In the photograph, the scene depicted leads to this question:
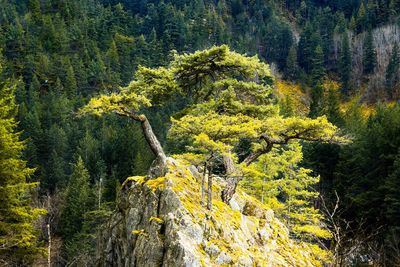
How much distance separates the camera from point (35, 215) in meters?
21.3

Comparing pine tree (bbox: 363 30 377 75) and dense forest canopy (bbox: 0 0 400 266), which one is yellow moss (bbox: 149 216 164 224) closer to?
dense forest canopy (bbox: 0 0 400 266)

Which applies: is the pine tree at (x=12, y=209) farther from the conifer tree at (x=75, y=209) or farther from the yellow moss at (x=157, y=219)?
the conifer tree at (x=75, y=209)

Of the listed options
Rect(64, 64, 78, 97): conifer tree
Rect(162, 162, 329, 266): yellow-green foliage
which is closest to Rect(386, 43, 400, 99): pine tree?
Rect(64, 64, 78, 97): conifer tree

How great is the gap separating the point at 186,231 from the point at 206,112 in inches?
232

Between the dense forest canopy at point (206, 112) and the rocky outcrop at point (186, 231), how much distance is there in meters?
1.28

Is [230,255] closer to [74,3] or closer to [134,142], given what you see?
[134,142]

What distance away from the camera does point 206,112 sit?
56.9ft

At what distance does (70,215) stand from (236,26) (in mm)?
95809

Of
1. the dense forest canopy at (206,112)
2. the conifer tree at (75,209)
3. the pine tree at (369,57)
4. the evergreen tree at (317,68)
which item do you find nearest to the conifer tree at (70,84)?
the dense forest canopy at (206,112)

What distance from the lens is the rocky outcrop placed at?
42.0 feet

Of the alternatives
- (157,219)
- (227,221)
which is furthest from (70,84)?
(227,221)

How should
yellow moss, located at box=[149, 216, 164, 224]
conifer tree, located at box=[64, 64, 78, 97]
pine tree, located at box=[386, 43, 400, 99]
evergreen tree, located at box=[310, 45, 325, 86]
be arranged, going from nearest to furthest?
yellow moss, located at box=[149, 216, 164, 224] → conifer tree, located at box=[64, 64, 78, 97] → pine tree, located at box=[386, 43, 400, 99] → evergreen tree, located at box=[310, 45, 325, 86]

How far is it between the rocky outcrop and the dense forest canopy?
50.3 inches

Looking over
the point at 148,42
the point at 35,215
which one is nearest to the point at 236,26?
the point at 148,42
